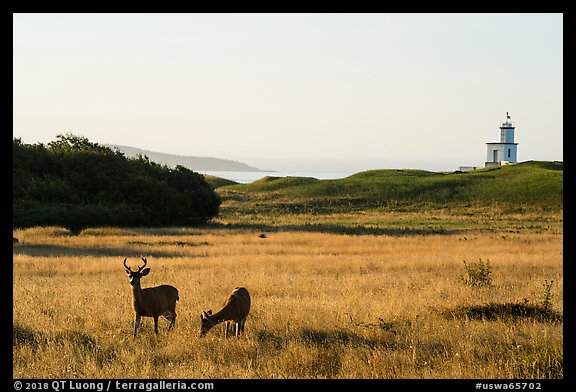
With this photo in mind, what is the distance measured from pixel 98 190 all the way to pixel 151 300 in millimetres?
47031

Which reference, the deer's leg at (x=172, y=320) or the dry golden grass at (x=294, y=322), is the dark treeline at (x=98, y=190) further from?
the deer's leg at (x=172, y=320)

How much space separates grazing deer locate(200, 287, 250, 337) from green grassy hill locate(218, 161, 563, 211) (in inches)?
2935

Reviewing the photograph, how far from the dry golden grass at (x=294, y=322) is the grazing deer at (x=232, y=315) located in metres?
0.30

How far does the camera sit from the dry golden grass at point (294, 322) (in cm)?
1073

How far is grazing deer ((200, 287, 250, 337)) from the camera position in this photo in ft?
40.7

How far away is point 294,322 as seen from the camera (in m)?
14.0

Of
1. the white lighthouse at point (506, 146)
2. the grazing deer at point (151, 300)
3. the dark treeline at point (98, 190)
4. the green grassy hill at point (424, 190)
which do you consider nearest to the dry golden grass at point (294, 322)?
the grazing deer at point (151, 300)

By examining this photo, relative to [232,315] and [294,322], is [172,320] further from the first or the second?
[294,322]

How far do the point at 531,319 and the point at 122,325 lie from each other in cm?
926

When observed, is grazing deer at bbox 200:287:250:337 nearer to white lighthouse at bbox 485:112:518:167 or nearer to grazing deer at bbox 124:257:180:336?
grazing deer at bbox 124:257:180:336

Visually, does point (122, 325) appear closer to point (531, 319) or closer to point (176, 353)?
point (176, 353)

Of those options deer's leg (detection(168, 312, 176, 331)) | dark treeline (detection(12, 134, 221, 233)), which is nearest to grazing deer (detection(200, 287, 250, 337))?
deer's leg (detection(168, 312, 176, 331))
